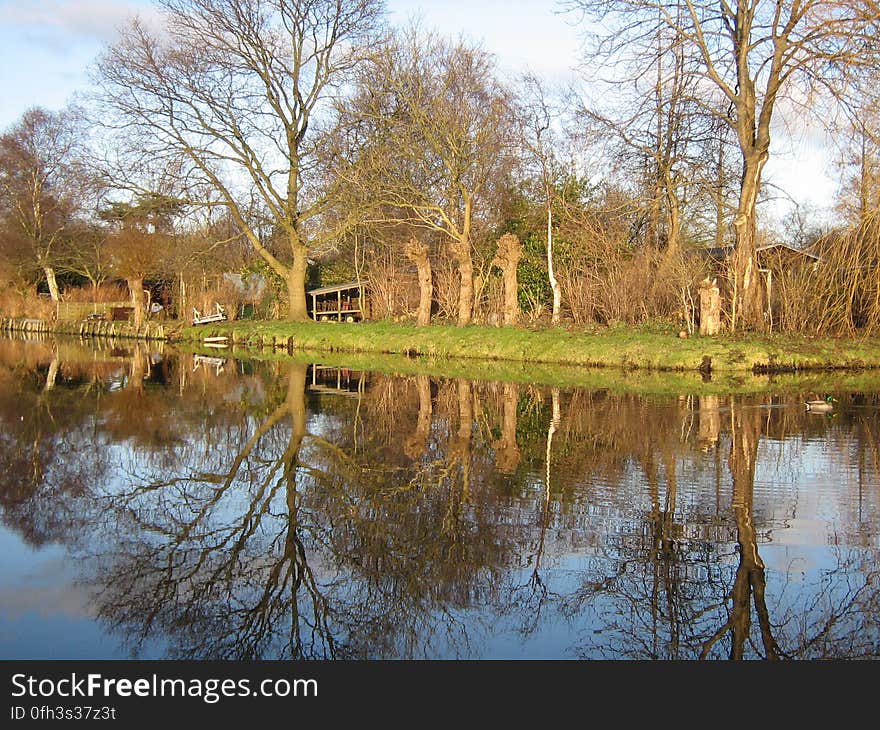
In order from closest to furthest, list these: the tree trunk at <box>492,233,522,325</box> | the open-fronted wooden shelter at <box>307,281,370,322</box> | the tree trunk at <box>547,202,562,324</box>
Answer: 1. the tree trunk at <box>547,202,562,324</box>
2. the tree trunk at <box>492,233,522,325</box>
3. the open-fronted wooden shelter at <box>307,281,370,322</box>

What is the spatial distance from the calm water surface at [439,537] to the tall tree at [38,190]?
41314 millimetres

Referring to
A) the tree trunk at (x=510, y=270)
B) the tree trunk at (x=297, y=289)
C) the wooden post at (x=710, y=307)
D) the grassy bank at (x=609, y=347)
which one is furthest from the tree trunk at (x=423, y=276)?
the wooden post at (x=710, y=307)

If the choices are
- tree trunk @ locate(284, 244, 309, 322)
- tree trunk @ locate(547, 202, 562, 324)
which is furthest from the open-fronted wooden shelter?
tree trunk @ locate(547, 202, 562, 324)

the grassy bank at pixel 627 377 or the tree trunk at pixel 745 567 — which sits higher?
the grassy bank at pixel 627 377

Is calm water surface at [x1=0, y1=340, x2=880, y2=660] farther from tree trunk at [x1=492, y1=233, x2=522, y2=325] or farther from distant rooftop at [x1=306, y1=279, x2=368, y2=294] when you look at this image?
distant rooftop at [x1=306, y1=279, x2=368, y2=294]

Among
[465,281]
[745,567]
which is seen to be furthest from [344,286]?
[745,567]

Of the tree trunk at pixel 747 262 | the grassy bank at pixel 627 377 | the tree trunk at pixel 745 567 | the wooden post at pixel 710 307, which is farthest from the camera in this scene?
the tree trunk at pixel 747 262

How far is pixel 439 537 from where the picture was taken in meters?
→ 6.64

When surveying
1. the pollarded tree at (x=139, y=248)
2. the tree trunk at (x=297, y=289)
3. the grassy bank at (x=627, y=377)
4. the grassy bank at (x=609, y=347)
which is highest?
the pollarded tree at (x=139, y=248)

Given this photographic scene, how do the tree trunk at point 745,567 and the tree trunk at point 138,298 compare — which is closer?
the tree trunk at point 745,567

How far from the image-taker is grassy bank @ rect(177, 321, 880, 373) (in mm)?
21953

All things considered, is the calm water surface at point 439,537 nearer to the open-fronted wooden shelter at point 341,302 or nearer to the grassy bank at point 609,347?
the grassy bank at point 609,347

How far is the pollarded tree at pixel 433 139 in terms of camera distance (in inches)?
1201

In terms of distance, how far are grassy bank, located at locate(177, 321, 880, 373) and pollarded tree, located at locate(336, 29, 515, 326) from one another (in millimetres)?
3021
